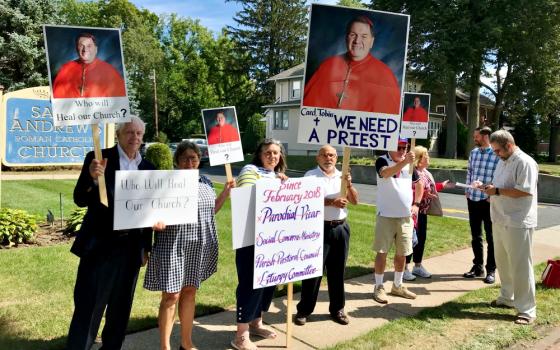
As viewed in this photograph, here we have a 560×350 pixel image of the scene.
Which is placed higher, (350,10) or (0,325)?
(350,10)

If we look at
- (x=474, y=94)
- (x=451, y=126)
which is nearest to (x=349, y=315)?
(x=451, y=126)

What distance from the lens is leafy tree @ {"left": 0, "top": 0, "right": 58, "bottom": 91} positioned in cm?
2230

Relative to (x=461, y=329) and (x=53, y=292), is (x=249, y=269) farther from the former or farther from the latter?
(x=53, y=292)

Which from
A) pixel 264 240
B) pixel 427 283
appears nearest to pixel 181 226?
pixel 264 240

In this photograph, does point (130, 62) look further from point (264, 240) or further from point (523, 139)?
point (264, 240)

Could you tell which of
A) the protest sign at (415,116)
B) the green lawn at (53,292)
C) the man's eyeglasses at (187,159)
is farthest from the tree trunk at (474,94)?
the man's eyeglasses at (187,159)

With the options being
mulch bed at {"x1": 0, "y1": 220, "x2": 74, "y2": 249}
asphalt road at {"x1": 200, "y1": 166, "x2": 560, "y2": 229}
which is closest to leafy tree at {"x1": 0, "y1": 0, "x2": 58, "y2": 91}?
mulch bed at {"x1": 0, "y1": 220, "x2": 74, "y2": 249}

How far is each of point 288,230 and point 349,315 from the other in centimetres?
154

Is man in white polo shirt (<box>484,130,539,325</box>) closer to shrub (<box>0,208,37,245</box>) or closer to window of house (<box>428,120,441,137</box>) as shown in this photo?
shrub (<box>0,208,37,245</box>)

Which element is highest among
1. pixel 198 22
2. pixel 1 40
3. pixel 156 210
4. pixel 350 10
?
pixel 198 22

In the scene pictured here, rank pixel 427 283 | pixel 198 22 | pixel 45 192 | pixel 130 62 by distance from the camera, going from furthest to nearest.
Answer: pixel 198 22, pixel 130 62, pixel 45 192, pixel 427 283

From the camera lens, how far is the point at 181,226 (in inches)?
142

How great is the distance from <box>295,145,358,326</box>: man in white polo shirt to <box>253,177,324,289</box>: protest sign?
276 millimetres

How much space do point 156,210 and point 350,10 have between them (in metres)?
2.52
